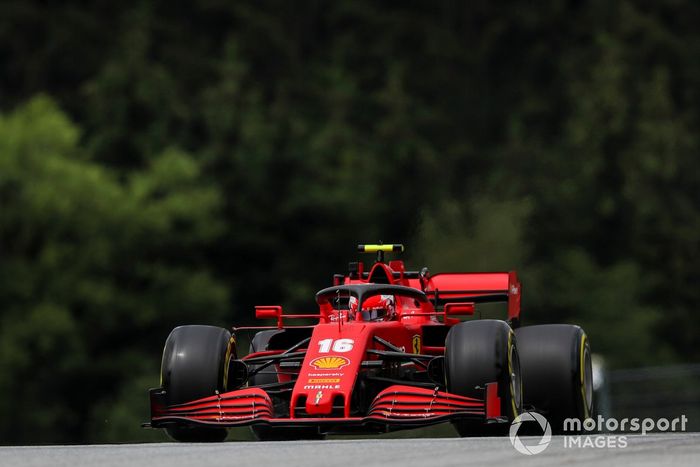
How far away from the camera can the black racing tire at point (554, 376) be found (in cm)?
1478

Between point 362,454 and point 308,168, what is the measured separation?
49.3m

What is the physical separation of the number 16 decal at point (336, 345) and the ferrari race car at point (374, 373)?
13mm

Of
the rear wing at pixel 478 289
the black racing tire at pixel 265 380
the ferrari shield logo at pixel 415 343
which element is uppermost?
the rear wing at pixel 478 289

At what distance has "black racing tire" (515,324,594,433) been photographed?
48.5 feet

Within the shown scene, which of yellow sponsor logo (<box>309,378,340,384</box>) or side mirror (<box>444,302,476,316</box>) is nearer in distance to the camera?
yellow sponsor logo (<box>309,378,340,384</box>)

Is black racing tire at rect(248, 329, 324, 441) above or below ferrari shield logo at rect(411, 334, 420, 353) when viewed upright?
below

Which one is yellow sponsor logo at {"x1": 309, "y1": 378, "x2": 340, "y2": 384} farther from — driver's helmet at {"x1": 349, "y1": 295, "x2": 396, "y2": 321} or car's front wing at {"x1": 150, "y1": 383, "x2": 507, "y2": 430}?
driver's helmet at {"x1": 349, "y1": 295, "x2": 396, "y2": 321}

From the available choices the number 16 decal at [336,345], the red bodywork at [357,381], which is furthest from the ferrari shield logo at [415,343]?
the number 16 decal at [336,345]

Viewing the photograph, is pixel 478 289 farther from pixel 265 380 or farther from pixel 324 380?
pixel 324 380

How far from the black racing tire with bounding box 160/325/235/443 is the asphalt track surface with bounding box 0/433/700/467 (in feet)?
7.25

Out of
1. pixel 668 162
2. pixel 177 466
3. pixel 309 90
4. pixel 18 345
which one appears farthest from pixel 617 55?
pixel 177 466

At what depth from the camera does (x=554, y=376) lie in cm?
1480

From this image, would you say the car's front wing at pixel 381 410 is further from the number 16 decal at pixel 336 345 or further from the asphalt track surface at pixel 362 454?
the asphalt track surface at pixel 362 454

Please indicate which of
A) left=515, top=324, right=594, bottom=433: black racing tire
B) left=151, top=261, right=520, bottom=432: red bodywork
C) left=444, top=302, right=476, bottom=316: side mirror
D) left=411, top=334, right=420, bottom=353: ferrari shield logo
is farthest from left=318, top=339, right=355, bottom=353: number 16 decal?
left=515, top=324, right=594, bottom=433: black racing tire
